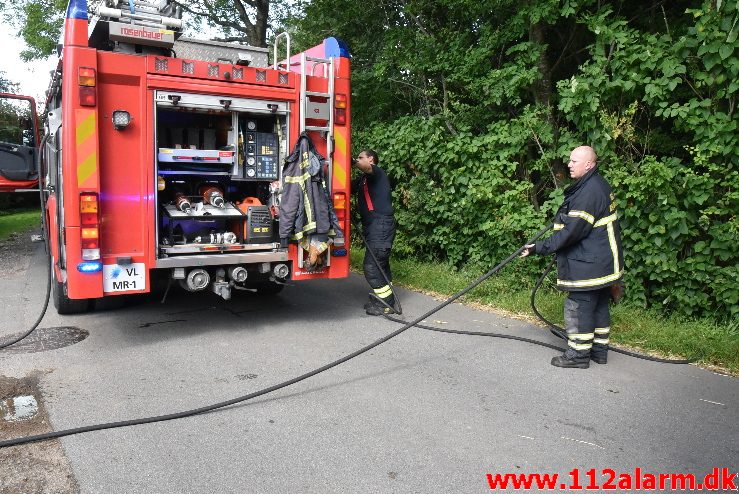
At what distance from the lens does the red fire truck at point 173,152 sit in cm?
477

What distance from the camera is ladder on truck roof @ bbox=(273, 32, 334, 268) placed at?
566 centimetres

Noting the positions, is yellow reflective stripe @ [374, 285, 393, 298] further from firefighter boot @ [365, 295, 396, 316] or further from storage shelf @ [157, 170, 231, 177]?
storage shelf @ [157, 170, 231, 177]

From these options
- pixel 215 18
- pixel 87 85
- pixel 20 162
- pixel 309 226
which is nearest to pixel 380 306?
pixel 309 226

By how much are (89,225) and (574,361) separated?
4.03 meters

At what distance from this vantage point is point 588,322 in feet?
15.6

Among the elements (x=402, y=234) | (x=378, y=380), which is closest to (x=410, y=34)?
(x=402, y=234)

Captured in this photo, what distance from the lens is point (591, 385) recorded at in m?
4.40

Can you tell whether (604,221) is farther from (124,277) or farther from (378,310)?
(124,277)

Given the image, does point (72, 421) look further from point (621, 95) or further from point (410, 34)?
point (410, 34)

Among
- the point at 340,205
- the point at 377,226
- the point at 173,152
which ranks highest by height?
the point at 173,152

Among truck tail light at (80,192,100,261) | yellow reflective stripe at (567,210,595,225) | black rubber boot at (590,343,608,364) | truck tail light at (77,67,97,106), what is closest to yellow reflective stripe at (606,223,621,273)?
yellow reflective stripe at (567,210,595,225)

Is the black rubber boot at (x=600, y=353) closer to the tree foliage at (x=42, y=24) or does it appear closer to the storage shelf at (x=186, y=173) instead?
the storage shelf at (x=186, y=173)

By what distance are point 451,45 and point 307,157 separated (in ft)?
12.7

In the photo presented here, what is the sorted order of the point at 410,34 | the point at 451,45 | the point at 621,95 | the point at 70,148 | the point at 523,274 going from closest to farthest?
the point at 70,148 → the point at 621,95 → the point at 523,274 → the point at 451,45 → the point at 410,34
